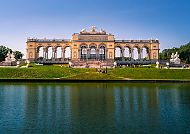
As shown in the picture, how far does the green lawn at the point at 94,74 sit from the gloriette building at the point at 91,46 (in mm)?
34362

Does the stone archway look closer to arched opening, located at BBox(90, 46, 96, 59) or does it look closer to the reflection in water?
arched opening, located at BBox(90, 46, 96, 59)

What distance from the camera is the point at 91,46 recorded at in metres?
106

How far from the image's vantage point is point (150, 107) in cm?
2712

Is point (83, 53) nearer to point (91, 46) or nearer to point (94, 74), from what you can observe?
point (91, 46)

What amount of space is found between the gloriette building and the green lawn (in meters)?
34.4

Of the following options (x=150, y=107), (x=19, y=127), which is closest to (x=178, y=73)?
(x=150, y=107)

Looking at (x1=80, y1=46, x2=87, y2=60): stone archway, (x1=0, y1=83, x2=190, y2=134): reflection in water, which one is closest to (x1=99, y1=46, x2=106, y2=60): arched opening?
(x1=80, y1=46, x2=87, y2=60): stone archway

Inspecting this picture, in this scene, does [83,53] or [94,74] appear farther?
[83,53]

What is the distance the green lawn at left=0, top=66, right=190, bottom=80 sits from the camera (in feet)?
206

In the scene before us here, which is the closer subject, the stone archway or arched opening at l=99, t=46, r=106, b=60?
the stone archway

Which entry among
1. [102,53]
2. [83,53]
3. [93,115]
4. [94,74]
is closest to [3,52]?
[83,53]

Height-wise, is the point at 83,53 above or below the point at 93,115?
above

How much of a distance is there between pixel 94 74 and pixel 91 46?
41968 mm

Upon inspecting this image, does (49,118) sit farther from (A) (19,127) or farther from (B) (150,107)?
(B) (150,107)
